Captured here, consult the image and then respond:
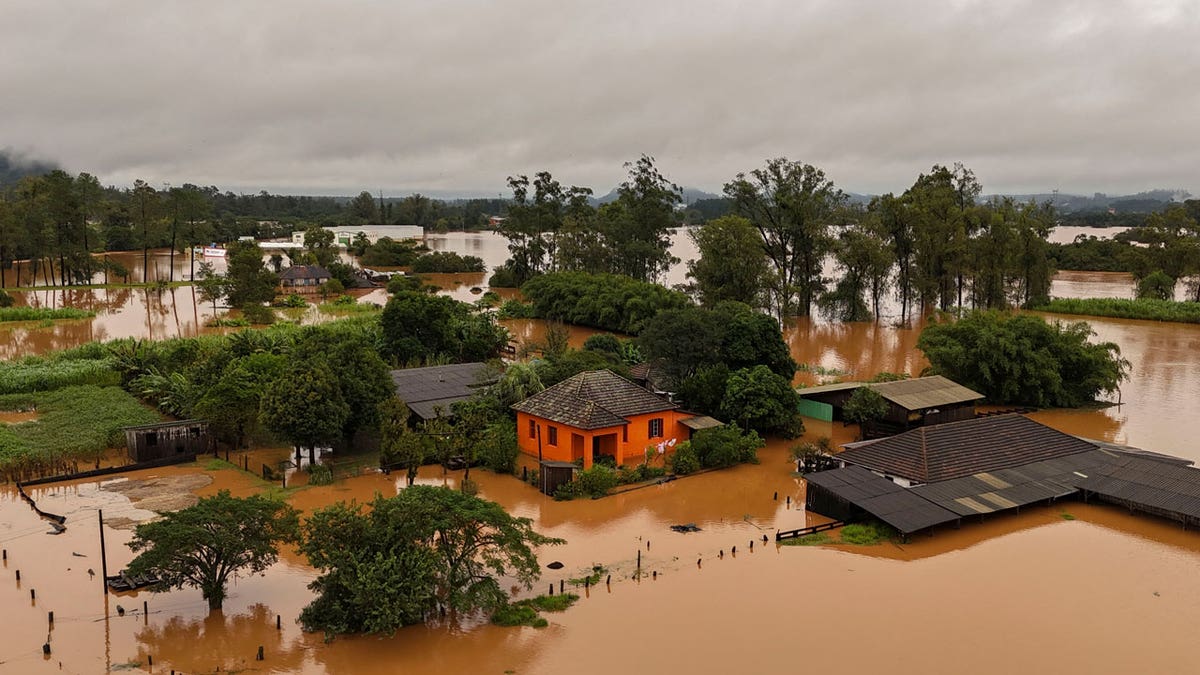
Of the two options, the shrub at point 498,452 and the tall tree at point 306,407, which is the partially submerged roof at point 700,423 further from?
the tall tree at point 306,407

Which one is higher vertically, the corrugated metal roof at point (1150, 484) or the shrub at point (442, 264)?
the shrub at point (442, 264)

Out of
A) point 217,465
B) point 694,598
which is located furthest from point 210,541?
point 217,465

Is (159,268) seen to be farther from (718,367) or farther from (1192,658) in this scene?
(1192,658)

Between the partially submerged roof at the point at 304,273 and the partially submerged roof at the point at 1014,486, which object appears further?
the partially submerged roof at the point at 304,273

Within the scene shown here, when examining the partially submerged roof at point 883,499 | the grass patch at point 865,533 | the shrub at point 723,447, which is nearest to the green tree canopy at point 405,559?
the grass patch at point 865,533

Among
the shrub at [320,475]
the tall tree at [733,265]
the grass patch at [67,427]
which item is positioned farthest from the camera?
the tall tree at [733,265]

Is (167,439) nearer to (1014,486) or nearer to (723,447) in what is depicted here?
(723,447)

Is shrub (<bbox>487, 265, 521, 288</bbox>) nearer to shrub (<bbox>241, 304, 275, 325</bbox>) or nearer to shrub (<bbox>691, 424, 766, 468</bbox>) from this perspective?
shrub (<bbox>241, 304, 275, 325</bbox>)

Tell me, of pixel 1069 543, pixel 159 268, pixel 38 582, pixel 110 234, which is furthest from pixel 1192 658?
pixel 110 234

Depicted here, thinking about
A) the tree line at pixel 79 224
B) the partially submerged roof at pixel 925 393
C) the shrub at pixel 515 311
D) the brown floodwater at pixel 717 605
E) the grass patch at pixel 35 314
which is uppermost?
the tree line at pixel 79 224
